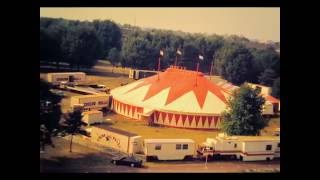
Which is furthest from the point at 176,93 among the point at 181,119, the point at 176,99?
the point at 181,119

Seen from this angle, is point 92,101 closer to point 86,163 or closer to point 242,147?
point 86,163

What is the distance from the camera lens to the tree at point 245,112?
6.83 metres

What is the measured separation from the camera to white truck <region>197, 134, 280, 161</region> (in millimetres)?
6734

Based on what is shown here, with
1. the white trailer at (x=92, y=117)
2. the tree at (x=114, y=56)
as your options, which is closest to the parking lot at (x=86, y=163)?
the white trailer at (x=92, y=117)

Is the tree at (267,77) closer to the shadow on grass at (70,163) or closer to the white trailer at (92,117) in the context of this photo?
the white trailer at (92,117)

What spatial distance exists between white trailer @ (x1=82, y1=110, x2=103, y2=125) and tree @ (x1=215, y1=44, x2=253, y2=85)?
162 cm

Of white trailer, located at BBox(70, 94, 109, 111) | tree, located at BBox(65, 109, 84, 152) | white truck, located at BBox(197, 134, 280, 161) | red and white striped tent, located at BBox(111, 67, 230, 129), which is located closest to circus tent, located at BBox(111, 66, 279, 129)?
red and white striped tent, located at BBox(111, 67, 230, 129)

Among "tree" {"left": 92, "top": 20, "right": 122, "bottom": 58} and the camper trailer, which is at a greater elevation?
"tree" {"left": 92, "top": 20, "right": 122, "bottom": 58}

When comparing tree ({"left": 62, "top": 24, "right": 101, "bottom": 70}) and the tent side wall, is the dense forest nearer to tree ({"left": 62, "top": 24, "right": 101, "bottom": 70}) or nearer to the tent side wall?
tree ({"left": 62, "top": 24, "right": 101, "bottom": 70})

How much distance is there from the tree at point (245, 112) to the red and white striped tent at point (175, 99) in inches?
4.6

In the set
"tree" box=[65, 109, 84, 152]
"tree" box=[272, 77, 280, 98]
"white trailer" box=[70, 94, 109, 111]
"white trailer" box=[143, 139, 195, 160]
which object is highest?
"tree" box=[272, 77, 280, 98]

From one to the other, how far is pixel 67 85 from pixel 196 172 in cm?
195
